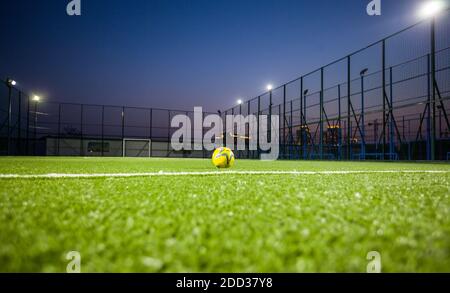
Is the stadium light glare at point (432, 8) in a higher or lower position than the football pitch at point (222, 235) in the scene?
higher

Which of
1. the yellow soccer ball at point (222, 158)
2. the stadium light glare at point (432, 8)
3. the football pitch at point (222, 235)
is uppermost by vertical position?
the stadium light glare at point (432, 8)

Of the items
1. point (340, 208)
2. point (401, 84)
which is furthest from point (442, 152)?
point (340, 208)

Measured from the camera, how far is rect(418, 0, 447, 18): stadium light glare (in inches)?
402

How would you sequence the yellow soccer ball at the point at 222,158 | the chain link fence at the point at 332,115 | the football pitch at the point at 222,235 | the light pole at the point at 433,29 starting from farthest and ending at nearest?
the chain link fence at the point at 332,115
the light pole at the point at 433,29
the yellow soccer ball at the point at 222,158
the football pitch at the point at 222,235

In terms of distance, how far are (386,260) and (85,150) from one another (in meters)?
30.5

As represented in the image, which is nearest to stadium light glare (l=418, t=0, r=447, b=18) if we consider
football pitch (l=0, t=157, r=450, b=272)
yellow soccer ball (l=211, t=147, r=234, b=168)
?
yellow soccer ball (l=211, t=147, r=234, b=168)

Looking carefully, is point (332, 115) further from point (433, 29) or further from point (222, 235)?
point (222, 235)

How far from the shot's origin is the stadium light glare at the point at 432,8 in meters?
10.2

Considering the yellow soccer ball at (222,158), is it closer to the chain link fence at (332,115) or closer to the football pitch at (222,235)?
the football pitch at (222,235)

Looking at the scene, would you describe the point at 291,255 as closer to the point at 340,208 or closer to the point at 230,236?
the point at 230,236

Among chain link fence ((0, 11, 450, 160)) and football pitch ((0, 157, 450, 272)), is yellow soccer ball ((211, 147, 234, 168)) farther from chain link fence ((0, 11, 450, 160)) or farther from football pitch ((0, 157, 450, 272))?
chain link fence ((0, 11, 450, 160))

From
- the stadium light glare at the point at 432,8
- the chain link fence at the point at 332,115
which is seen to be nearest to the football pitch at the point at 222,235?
the chain link fence at the point at 332,115

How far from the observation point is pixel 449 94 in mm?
10961

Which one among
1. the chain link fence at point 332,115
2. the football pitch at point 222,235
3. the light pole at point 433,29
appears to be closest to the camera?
the football pitch at point 222,235
